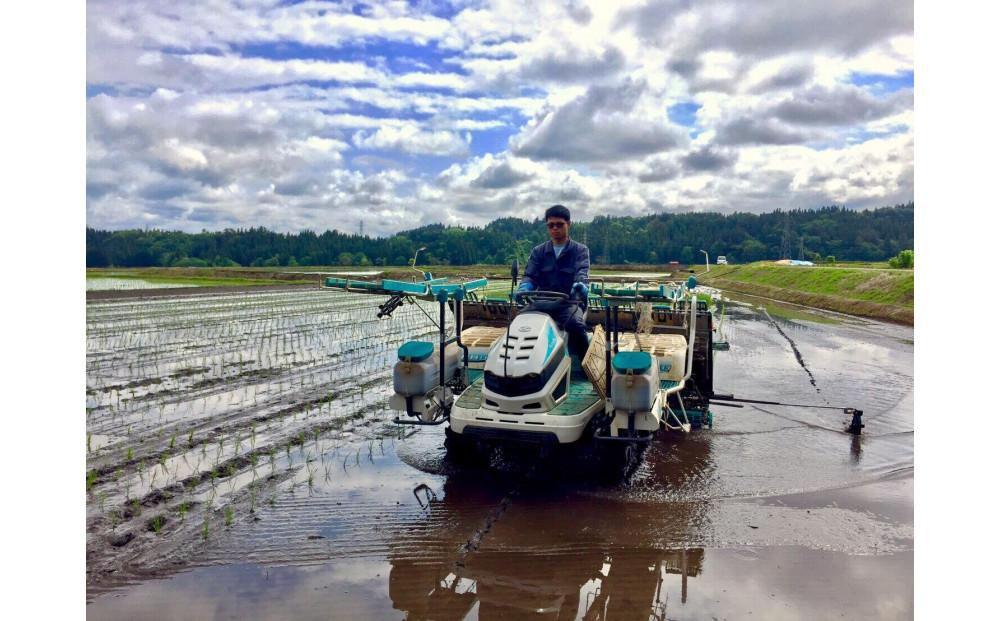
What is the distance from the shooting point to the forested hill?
74062mm

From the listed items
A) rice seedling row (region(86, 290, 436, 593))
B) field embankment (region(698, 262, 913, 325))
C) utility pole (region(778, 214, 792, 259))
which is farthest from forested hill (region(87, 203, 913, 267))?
rice seedling row (region(86, 290, 436, 593))

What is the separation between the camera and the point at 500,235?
69688 mm

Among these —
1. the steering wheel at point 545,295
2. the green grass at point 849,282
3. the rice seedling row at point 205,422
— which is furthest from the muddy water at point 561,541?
the green grass at point 849,282

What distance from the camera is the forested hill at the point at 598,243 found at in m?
74.1

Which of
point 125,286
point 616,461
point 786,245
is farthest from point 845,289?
point 786,245

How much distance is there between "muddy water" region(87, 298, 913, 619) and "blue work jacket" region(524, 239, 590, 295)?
2.20 metres

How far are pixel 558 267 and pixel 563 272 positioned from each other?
0.28 feet

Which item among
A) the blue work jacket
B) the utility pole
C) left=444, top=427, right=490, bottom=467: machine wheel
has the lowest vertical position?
left=444, top=427, right=490, bottom=467: machine wheel

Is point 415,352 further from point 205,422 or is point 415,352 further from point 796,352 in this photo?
point 796,352

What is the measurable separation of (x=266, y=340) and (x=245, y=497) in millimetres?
12775

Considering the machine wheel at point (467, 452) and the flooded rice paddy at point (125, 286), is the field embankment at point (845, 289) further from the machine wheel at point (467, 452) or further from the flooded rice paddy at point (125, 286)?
the flooded rice paddy at point (125, 286)

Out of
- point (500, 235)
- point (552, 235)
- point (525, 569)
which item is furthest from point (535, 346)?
point (500, 235)

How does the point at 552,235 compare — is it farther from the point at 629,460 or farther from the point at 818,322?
the point at 818,322

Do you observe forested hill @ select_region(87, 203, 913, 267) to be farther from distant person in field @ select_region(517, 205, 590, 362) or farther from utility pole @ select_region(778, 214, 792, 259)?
distant person in field @ select_region(517, 205, 590, 362)
